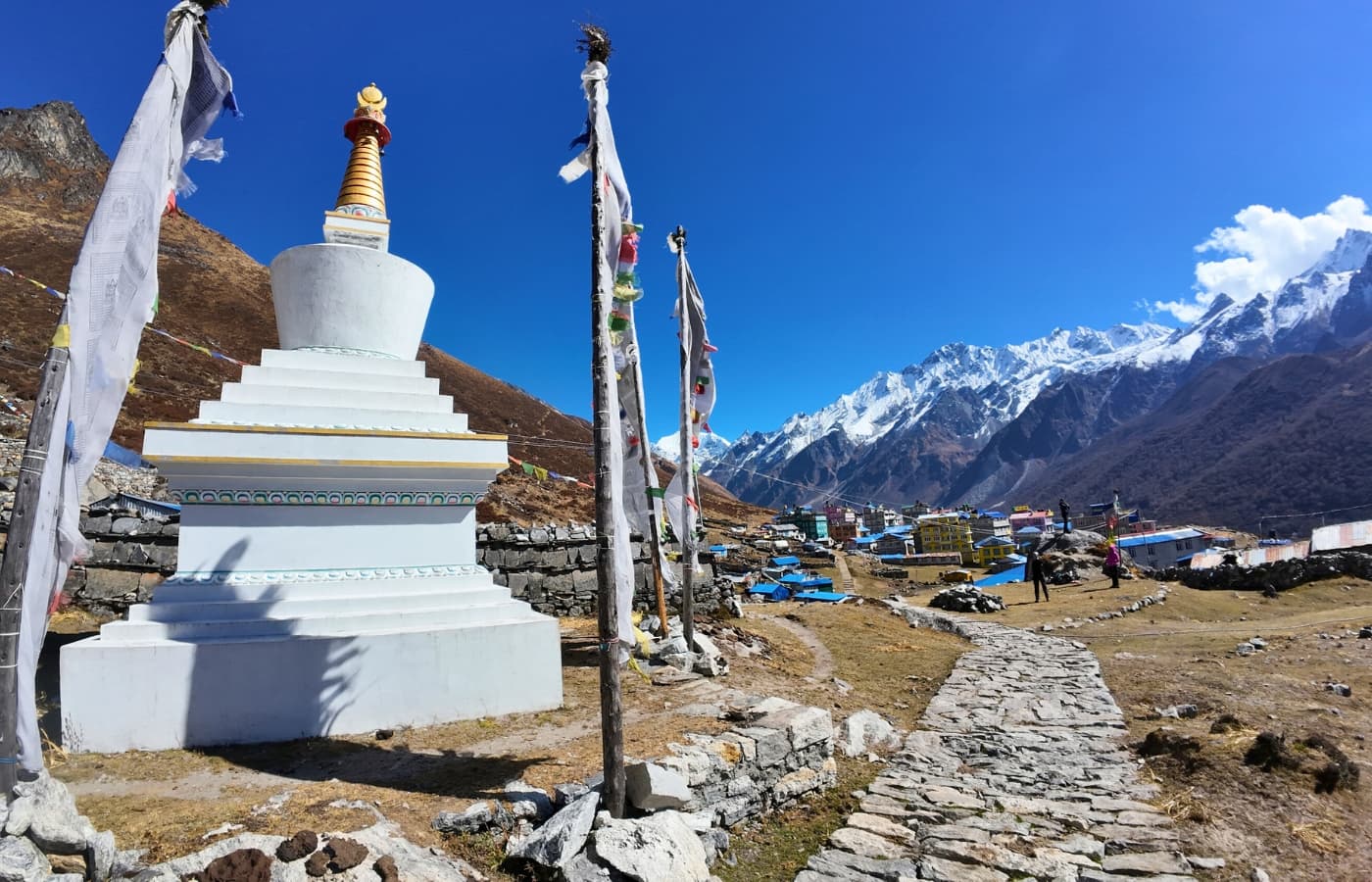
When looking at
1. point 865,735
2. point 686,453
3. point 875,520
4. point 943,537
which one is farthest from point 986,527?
point 865,735

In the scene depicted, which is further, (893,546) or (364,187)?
(893,546)

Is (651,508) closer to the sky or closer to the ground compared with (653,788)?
closer to the sky

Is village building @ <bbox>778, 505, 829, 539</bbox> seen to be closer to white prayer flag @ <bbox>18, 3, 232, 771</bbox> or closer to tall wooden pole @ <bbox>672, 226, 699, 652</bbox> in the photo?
tall wooden pole @ <bbox>672, 226, 699, 652</bbox>

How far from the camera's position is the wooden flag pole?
1111cm

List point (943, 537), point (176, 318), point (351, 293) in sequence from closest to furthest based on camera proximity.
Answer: point (351, 293) → point (176, 318) → point (943, 537)

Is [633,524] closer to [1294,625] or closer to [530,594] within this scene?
[530,594]

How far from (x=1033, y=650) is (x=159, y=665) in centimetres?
1453

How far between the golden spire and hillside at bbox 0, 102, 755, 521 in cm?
1921

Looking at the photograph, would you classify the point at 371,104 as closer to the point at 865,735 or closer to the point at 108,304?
the point at 108,304

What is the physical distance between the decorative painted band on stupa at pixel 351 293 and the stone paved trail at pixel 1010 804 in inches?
306

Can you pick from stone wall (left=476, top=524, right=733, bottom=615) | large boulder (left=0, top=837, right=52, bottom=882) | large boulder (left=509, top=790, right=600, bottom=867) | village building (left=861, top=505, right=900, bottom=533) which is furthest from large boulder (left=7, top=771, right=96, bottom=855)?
village building (left=861, top=505, right=900, bottom=533)

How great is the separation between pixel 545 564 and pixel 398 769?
7.98 m

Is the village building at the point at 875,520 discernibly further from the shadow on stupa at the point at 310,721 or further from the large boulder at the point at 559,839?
the large boulder at the point at 559,839

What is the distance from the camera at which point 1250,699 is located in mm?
9609
